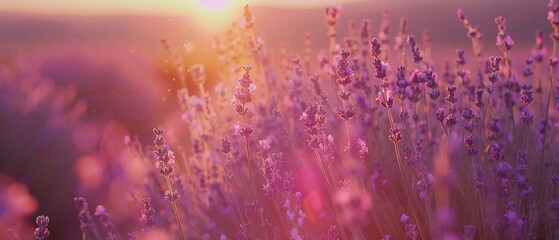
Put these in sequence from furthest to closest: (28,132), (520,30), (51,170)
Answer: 1. (520,30)
2. (28,132)
3. (51,170)

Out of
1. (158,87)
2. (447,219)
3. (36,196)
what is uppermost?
(158,87)

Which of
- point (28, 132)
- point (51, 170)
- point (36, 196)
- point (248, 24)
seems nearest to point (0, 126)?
point (28, 132)

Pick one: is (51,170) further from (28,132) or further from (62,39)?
(62,39)

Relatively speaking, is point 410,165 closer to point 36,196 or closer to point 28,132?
point 36,196

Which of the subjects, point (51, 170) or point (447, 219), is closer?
point (447, 219)

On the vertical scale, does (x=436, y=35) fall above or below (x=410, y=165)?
above

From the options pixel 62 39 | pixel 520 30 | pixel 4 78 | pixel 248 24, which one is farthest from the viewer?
pixel 520 30

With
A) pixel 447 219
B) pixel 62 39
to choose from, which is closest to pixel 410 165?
pixel 447 219
